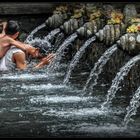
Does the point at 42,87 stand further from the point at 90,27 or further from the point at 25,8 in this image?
the point at 25,8

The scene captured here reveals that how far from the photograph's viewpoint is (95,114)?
12.1 metres

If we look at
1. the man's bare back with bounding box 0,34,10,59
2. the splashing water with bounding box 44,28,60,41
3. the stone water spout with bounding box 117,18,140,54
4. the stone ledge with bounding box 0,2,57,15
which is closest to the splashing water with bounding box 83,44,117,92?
the stone water spout with bounding box 117,18,140,54

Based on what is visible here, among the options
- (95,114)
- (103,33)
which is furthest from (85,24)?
(95,114)

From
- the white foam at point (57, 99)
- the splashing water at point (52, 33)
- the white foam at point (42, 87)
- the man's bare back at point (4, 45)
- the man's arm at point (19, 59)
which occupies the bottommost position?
the white foam at point (42, 87)

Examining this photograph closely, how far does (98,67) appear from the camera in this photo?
15719 millimetres

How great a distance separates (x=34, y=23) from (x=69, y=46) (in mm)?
2943

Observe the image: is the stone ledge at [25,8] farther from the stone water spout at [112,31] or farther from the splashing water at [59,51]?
the stone water spout at [112,31]

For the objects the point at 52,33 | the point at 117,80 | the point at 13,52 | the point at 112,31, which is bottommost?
the point at 117,80

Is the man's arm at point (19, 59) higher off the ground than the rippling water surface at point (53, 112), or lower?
higher

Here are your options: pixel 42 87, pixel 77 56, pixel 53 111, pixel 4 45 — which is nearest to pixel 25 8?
pixel 77 56

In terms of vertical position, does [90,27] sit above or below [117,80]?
above

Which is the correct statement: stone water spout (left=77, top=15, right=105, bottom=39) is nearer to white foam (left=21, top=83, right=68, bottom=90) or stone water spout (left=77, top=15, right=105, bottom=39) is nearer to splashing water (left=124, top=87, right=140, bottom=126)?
white foam (left=21, top=83, right=68, bottom=90)

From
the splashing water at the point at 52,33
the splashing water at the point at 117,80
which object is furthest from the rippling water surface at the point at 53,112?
the splashing water at the point at 52,33

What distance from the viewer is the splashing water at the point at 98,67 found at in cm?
1466
